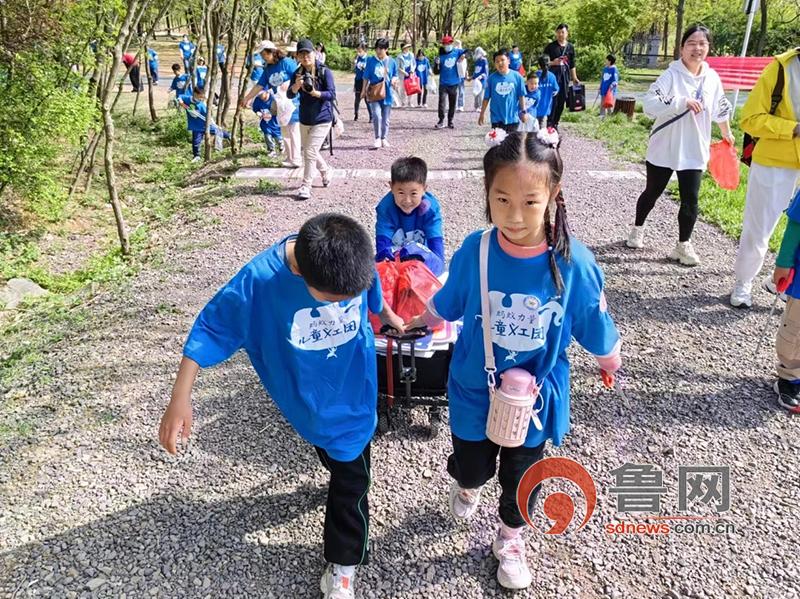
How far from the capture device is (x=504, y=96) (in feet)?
27.1

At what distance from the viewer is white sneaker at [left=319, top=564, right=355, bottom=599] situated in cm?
208

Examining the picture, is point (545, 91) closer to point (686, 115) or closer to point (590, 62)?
point (686, 115)

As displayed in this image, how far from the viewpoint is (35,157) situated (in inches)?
250

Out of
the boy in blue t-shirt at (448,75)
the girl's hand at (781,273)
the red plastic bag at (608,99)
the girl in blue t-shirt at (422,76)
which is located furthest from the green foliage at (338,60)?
the girl's hand at (781,273)

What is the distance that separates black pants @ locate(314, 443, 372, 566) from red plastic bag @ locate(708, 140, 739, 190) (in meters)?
4.35

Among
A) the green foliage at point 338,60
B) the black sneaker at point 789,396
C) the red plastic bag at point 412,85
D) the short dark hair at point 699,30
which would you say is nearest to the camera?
the black sneaker at point 789,396

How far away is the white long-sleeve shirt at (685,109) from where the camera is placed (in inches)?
176

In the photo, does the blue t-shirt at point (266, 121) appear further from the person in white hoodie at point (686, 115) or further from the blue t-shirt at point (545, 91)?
the person in white hoodie at point (686, 115)

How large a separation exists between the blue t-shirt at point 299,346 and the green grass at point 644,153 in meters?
4.86

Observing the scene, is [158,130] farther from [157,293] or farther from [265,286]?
[265,286]

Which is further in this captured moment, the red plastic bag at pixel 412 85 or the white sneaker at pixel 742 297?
the red plastic bag at pixel 412 85

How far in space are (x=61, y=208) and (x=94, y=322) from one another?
3417 mm

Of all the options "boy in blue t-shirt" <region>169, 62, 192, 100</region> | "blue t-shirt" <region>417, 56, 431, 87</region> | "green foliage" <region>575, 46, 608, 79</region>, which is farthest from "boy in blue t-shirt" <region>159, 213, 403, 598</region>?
"green foliage" <region>575, 46, 608, 79</region>

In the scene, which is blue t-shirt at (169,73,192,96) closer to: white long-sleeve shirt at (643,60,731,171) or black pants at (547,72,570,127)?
black pants at (547,72,570,127)
